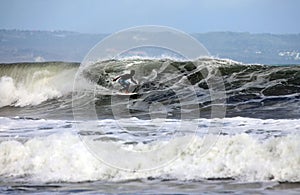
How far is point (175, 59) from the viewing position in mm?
29234

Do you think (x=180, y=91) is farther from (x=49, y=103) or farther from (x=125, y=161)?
(x=125, y=161)

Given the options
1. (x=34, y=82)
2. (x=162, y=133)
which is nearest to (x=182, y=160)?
(x=162, y=133)

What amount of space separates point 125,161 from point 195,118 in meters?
5.95

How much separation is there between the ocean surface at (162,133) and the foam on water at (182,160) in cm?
2

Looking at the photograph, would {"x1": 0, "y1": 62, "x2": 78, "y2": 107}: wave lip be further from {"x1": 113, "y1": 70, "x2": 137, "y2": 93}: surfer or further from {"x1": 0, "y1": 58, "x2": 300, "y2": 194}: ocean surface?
{"x1": 113, "y1": 70, "x2": 137, "y2": 93}: surfer

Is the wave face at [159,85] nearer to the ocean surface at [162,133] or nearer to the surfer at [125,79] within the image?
the ocean surface at [162,133]

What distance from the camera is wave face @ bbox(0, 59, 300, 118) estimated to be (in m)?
20.0

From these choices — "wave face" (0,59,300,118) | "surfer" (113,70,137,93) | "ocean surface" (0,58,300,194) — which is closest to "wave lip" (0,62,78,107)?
"wave face" (0,59,300,118)

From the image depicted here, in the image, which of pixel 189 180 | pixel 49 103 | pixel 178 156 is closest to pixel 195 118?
pixel 178 156

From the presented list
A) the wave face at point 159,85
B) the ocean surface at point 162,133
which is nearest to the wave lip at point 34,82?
the wave face at point 159,85

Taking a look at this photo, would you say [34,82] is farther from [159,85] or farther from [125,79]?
[159,85]

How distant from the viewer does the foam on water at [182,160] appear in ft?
35.4

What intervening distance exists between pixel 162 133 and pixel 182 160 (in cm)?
289

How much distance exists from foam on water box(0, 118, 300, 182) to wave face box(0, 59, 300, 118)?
5530 millimetres
